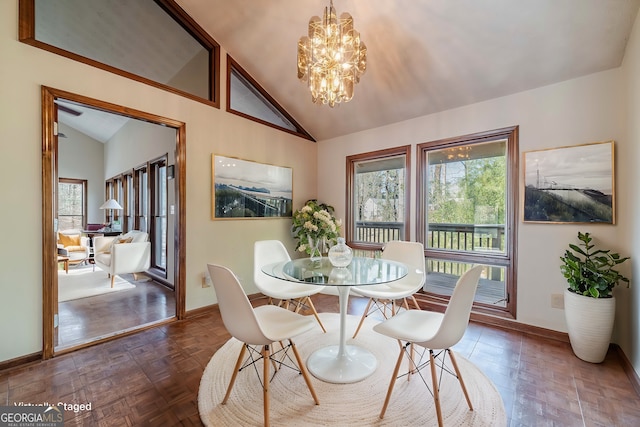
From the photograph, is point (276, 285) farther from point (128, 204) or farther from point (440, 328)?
point (128, 204)

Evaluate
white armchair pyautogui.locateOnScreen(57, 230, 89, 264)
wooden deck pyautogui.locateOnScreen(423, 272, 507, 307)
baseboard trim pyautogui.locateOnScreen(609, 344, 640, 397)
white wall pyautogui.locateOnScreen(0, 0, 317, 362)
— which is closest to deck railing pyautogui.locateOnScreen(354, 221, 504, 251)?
wooden deck pyautogui.locateOnScreen(423, 272, 507, 307)

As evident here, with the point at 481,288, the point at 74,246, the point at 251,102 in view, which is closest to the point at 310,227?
the point at 251,102

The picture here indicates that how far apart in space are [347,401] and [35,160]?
9.46 ft

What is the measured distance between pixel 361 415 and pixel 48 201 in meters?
2.76

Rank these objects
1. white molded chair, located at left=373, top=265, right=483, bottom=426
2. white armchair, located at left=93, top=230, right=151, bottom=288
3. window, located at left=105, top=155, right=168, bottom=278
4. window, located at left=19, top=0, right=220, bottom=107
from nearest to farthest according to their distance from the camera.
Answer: white molded chair, located at left=373, top=265, right=483, bottom=426, window, located at left=19, top=0, right=220, bottom=107, white armchair, located at left=93, top=230, right=151, bottom=288, window, located at left=105, top=155, right=168, bottom=278

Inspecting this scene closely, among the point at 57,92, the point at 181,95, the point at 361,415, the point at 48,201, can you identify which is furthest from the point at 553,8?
the point at 48,201

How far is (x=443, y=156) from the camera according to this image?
3348mm

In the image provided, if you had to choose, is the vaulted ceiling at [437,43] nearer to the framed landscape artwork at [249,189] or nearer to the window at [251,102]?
the window at [251,102]

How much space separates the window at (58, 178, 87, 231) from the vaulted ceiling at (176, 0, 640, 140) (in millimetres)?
7183

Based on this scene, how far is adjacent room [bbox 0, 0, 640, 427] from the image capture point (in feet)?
5.54

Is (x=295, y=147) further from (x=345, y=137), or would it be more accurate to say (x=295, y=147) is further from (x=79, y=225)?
(x=79, y=225)

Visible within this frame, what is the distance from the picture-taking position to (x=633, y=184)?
2020 mm

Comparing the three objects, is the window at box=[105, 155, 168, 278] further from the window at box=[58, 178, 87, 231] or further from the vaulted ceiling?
the window at box=[58, 178, 87, 231]

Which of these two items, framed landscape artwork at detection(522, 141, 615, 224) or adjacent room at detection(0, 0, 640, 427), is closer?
adjacent room at detection(0, 0, 640, 427)
